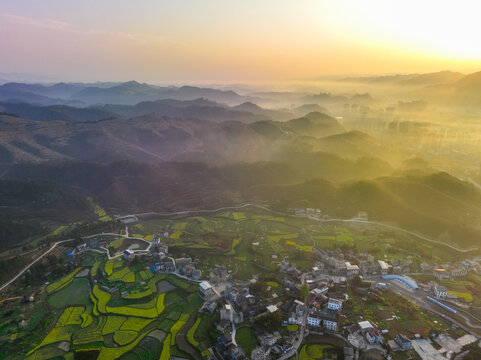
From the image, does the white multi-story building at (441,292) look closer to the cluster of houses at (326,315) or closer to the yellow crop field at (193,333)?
the cluster of houses at (326,315)

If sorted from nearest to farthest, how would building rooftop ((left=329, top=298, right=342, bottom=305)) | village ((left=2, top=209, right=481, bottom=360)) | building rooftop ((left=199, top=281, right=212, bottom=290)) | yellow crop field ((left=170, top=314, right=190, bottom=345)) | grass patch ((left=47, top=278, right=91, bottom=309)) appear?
village ((left=2, top=209, right=481, bottom=360)) → yellow crop field ((left=170, top=314, right=190, bottom=345)) → building rooftop ((left=329, top=298, right=342, bottom=305)) → grass patch ((left=47, top=278, right=91, bottom=309)) → building rooftop ((left=199, top=281, right=212, bottom=290))

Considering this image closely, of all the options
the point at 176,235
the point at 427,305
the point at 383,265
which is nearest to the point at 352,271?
the point at 383,265

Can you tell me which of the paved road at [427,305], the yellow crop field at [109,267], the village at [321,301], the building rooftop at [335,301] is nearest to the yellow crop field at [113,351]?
the village at [321,301]

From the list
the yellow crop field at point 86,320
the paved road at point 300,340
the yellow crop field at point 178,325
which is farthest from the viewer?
the yellow crop field at point 86,320

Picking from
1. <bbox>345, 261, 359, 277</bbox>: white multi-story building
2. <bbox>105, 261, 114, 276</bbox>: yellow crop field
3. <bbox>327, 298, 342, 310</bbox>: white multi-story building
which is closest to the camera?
<bbox>327, 298, 342, 310</bbox>: white multi-story building

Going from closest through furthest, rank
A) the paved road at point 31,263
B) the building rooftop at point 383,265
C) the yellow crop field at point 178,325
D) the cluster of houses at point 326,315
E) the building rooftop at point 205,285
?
the yellow crop field at point 178,325 < the cluster of houses at point 326,315 < the building rooftop at point 205,285 < the paved road at point 31,263 < the building rooftop at point 383,265

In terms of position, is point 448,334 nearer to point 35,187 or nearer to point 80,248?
point 80,248

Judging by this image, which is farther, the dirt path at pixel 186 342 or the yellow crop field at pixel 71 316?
the yellow crop field at pixel 71 316

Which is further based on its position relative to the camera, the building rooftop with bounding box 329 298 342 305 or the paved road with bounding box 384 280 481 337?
the building rooftop with bounding box 329 298 342 305

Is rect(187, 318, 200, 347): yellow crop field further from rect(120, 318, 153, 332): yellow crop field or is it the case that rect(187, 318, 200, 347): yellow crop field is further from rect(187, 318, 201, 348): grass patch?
rect(120, 318, 153, 332): yellow crop field

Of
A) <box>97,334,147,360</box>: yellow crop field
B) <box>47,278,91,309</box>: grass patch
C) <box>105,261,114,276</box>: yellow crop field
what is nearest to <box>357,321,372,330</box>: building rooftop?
<box>97,334,147,360</box>: yellow crop field

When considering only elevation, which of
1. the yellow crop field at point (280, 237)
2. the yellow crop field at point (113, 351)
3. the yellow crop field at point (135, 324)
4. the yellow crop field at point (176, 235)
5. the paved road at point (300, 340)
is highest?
the paved road at point (300, 340)

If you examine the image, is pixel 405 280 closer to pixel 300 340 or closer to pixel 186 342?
pixel 300 340
